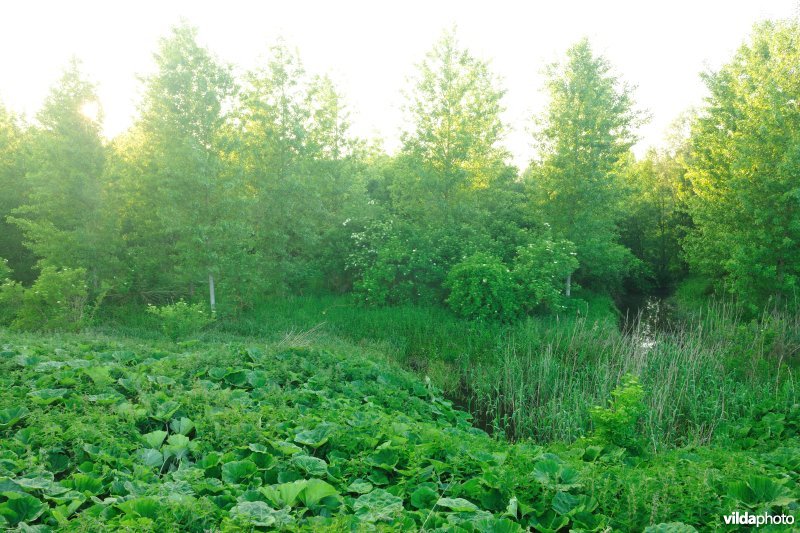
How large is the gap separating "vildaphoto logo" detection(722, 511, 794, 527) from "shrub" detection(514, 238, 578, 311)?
10.0 metres

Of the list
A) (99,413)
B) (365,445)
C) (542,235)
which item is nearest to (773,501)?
(365,445)

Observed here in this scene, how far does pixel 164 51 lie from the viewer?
12.7 meters

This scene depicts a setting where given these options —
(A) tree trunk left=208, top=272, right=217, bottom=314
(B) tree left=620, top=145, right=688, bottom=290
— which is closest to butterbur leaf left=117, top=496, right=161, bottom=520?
(A) tree trunk left=208, top=272, right=217, bottom=314

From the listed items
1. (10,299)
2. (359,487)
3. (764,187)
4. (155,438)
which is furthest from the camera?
(764,187)

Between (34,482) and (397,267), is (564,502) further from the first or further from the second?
(397,267)

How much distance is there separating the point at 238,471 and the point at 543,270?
1130cm

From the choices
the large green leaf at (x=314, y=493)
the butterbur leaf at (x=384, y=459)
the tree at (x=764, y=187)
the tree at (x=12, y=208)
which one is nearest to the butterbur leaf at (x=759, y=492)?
the butterbur leaf at (x=384, y=459)

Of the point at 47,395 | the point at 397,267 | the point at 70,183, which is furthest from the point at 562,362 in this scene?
the point at 70,183

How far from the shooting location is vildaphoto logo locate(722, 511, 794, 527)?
344 cm

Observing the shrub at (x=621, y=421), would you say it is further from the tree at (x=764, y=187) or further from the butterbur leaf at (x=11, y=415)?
the tree at (x=764, y=187)

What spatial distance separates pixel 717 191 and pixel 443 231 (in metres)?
8.21

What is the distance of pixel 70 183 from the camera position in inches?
502

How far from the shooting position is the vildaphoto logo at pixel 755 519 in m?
3.44

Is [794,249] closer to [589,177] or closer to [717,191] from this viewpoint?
[717,191]
